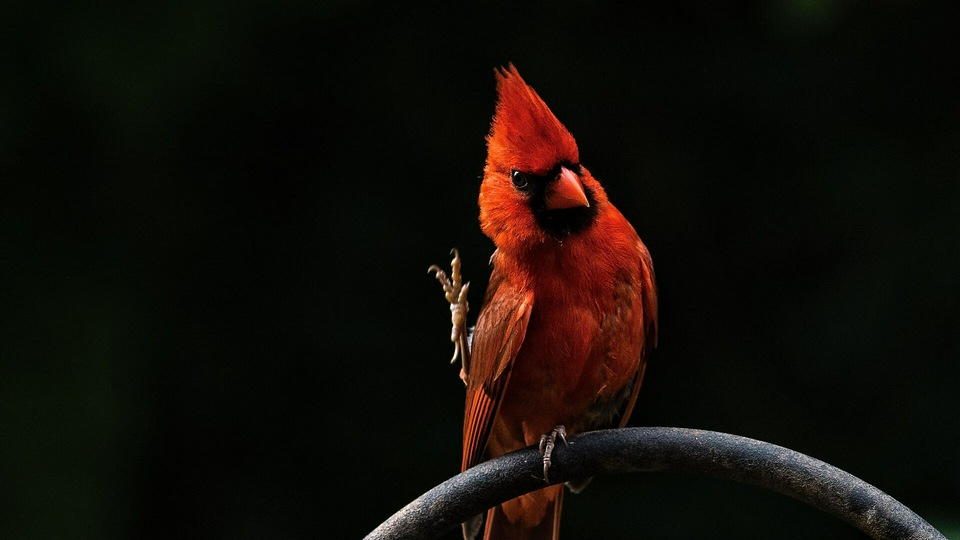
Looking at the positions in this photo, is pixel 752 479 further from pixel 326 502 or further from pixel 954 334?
pixel 326 502

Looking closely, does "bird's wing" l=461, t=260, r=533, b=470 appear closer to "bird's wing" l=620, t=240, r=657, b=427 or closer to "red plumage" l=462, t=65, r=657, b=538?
"red plumage" l=462, t=65, r=657, b=538

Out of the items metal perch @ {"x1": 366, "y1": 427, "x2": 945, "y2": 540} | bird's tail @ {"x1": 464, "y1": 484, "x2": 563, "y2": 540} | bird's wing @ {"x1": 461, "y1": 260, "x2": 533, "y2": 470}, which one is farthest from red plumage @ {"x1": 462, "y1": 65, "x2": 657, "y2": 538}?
metal perch @ {"x1": 366, "y1": 427, "x2": 945, "y2": 540}

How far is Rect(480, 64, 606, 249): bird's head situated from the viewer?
1.83 metres

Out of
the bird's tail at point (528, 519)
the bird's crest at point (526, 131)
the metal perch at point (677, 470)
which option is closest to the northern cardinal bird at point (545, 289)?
the bird's crest at point (526, 131)

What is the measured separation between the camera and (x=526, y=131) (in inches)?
73.3

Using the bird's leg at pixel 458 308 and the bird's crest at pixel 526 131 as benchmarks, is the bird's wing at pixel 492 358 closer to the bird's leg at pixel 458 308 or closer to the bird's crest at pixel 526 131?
the bird's leg at pixel 458 308

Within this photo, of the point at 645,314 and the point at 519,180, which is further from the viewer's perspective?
the point at 645,314

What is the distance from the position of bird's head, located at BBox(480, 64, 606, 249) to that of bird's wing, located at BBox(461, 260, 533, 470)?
3.8 inches

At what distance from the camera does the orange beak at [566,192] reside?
1.83 meters

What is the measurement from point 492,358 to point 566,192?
0.29 meters

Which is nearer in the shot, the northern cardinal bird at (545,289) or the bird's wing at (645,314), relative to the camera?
the northern cardinal bird at (545,289)

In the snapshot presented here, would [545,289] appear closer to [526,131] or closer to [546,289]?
[546,289]

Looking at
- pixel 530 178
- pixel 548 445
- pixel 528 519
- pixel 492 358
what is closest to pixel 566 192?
pixel 530 178

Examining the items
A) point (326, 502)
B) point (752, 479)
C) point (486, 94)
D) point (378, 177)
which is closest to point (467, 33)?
point (486, 94)
